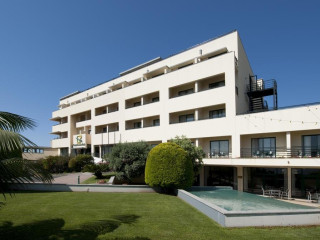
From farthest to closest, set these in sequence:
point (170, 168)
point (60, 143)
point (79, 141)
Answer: point (60, 143), point (79, 141), point (170, 168)

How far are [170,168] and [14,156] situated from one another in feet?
37.7

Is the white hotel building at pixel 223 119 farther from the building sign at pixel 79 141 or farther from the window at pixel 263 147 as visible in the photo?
the building sign at pixel 79 141

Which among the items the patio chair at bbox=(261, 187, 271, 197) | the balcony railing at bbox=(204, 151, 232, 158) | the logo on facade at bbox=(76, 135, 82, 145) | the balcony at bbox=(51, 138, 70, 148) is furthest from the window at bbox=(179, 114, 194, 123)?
the balcony at bbox=(51, 138, 70, 148)

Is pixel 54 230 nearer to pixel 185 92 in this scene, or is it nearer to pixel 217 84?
pixel 217 84

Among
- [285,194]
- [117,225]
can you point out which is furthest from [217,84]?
[117,225]

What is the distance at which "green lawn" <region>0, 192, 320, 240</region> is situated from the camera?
7.55m

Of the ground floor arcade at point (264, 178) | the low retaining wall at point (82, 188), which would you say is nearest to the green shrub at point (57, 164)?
the low retaining wall at point (82, 188)

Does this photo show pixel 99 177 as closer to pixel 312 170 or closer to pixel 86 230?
pixel 86 230

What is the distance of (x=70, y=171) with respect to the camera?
3180cm

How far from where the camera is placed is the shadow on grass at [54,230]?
23.7 ft

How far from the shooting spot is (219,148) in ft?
74.7

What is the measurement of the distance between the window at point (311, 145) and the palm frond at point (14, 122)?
20.1 m

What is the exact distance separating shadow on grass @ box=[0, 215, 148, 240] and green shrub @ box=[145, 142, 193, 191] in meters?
6.92

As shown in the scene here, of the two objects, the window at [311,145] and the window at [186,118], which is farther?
the window at [186,118]
